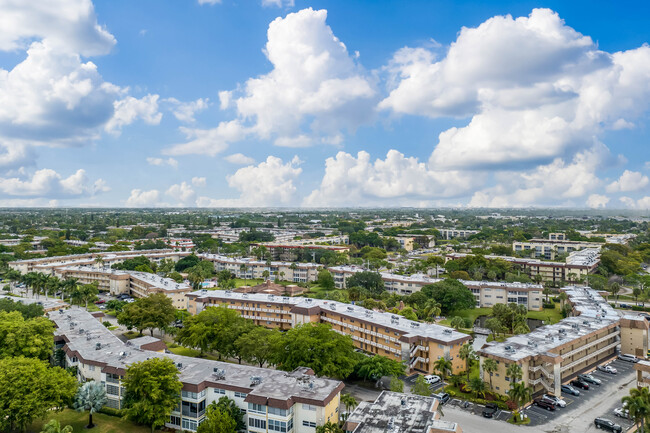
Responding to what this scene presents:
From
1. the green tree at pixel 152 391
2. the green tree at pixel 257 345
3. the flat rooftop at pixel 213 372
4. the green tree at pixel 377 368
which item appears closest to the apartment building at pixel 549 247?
the green tree at pixel 377 368

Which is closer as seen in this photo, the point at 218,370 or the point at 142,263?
the point at 218,370

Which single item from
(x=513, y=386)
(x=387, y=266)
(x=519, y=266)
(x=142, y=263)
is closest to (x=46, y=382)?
(x=513, y=386)

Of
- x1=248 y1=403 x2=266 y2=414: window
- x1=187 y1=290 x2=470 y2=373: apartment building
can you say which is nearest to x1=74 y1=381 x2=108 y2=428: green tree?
x1=248 y1=403 x2=266 y2=414: window

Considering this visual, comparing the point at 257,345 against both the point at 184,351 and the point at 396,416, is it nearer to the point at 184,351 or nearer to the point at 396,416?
the point at 184,351

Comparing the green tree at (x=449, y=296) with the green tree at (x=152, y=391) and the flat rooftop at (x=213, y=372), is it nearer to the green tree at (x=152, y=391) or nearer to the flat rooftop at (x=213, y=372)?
the flat rooftop at (x=213, y=372)

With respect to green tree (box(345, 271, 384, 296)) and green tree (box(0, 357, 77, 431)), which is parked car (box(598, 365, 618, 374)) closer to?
green tree (box(345, 271, 384, 296))

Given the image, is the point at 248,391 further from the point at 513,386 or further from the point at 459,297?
the point at 459,297
